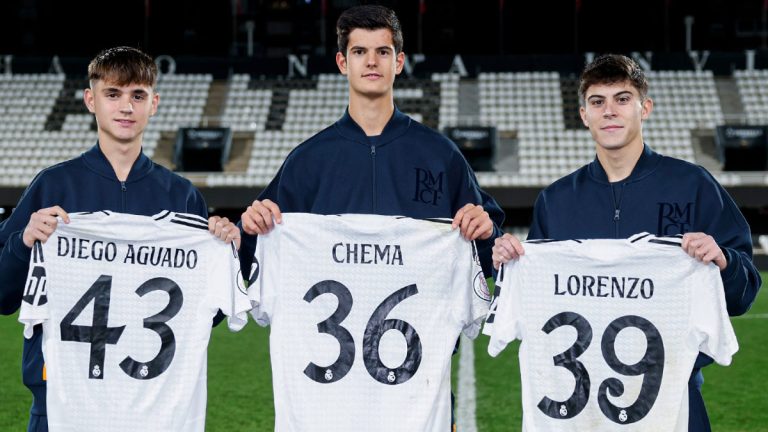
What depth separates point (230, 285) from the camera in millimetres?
3238

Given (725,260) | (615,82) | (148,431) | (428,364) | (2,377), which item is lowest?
(2,377)

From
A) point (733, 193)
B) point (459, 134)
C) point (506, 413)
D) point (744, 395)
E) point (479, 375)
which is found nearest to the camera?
point (506, 413)

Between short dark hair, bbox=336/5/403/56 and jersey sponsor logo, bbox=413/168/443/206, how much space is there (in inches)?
17.9

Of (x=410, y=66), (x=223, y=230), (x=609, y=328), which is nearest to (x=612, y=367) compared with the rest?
(x=609, y=328)

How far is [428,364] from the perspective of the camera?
3205 millimetres

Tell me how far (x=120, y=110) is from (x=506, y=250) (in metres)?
1.43

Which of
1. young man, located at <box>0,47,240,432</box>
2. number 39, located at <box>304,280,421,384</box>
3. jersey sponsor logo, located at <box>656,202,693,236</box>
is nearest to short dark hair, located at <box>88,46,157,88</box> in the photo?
young man, located at <box>0,47,240,432</box>

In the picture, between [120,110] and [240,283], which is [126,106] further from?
[240,283]

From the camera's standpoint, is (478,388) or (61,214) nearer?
(61,214)

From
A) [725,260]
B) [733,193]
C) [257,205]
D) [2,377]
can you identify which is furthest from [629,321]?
[733,193]

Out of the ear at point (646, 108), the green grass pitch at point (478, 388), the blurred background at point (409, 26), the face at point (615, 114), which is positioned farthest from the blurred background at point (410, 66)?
the face at point (615, 114)

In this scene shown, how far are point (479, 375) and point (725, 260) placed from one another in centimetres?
379

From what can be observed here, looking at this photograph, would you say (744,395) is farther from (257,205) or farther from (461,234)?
(257,205)

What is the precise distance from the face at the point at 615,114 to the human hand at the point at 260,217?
114 centimetres
